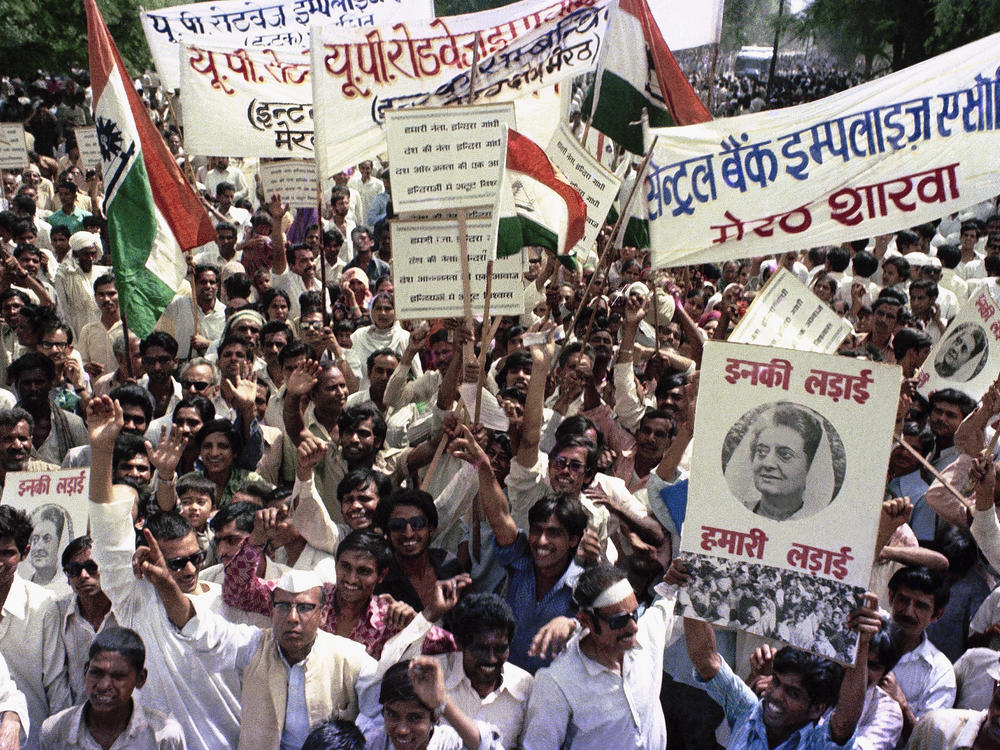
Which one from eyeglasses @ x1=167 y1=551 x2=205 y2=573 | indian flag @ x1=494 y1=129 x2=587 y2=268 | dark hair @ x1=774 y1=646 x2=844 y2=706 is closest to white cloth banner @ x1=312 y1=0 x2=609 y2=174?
indian flag @ x1=494 y1=129 x2=587 y2=268

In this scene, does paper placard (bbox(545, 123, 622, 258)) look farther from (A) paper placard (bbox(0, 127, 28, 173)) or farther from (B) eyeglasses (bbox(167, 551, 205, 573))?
(A) paper placard (bbox(0, 127, 28, 173))

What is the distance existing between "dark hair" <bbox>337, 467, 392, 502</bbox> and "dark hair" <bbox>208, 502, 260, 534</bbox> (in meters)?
0.37

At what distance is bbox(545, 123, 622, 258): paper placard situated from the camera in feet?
19.5

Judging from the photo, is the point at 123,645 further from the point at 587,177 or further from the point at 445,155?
the point at 587,177

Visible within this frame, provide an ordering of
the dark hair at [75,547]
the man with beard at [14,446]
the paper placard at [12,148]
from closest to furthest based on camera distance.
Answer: the dark hair at [75,547], the man with beard at [14,446], the paper placard at [12,148]

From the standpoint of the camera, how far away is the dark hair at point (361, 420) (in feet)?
18.5

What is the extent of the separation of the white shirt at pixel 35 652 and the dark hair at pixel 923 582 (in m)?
2.97

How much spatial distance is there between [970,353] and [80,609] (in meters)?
4.34

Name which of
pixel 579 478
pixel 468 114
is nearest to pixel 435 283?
pixel 468 114

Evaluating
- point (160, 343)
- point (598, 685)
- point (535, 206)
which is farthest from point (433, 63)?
point (598, 685)

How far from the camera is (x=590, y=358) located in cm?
677

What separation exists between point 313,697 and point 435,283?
A: 81.7 inches

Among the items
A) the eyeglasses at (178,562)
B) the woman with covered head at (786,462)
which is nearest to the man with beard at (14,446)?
the eyeglasses at (178,562)

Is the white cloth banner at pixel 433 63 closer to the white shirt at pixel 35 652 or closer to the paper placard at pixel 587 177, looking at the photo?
the paper placard at pixel 587 177
